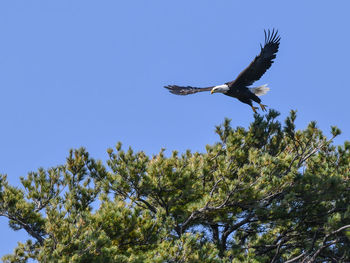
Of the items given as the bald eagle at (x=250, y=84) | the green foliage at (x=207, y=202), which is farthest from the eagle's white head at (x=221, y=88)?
the green foliage at (x=207, y=202)

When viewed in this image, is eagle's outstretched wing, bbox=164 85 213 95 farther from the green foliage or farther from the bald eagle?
the green foliage

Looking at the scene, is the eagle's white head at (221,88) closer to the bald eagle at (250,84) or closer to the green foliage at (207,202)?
the bald eagle at (250,84)

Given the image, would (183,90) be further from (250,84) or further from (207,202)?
(207,202)

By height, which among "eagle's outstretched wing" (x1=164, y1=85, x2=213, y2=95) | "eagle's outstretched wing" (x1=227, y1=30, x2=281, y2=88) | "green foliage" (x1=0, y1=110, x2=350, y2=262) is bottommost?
"green foliage" (x1=0, y1=110, x2=350, y2=262)

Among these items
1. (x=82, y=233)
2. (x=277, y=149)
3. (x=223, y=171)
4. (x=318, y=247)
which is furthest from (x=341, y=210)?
(x=82, y=233)

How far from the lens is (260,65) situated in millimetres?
12602

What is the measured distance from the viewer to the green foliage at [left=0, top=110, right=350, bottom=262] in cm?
898

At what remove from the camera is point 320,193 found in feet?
34.5

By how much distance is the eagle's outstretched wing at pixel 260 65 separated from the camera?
40.3ft

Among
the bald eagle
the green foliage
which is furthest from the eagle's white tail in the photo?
the green foliage

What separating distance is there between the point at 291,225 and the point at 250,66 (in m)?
3.81

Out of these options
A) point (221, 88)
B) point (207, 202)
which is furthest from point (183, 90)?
point (207, 202)

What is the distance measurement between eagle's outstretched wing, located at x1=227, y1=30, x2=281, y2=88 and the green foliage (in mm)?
1353

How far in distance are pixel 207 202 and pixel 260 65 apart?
4.11 m
